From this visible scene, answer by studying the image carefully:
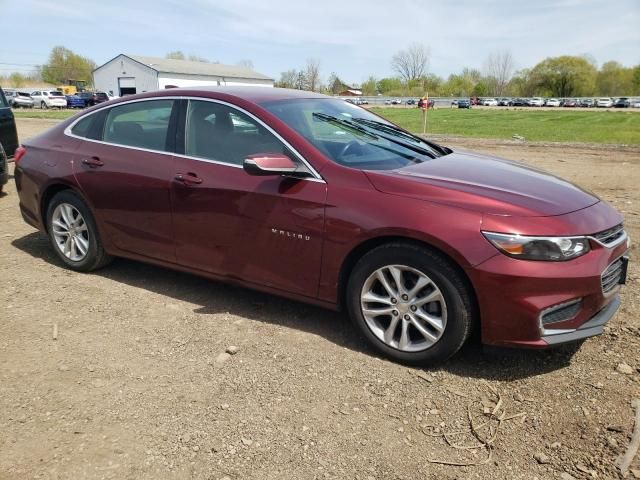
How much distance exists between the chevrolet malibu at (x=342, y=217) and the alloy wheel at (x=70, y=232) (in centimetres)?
2

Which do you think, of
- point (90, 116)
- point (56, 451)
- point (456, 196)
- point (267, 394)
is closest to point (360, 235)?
point (456, 196)

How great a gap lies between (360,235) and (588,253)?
1.28 m

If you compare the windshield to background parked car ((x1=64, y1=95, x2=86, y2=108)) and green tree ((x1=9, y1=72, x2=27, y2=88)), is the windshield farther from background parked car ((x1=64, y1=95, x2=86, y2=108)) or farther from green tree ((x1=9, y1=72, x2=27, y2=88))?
green tree ((x1=9, y1=72, x2=27, y2=88))

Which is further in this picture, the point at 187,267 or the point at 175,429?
the point at 187,267

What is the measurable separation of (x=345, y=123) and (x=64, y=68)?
4939 inches

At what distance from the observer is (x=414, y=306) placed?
3.16 m

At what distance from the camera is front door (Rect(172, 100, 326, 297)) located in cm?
345

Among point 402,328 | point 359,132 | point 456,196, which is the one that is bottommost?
point 402,328

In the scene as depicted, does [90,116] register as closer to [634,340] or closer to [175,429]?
[175,429]

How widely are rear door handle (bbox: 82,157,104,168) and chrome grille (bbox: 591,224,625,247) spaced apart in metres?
3.70

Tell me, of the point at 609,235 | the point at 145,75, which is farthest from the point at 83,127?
the point at 145,75

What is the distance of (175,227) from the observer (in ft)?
13.3

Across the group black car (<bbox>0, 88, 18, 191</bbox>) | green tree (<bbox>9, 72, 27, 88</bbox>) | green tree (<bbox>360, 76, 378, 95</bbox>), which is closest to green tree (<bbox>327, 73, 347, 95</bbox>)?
green tree (<bbox>360, 76, 378, 95</bbox>)

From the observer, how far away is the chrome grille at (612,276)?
3.01m
